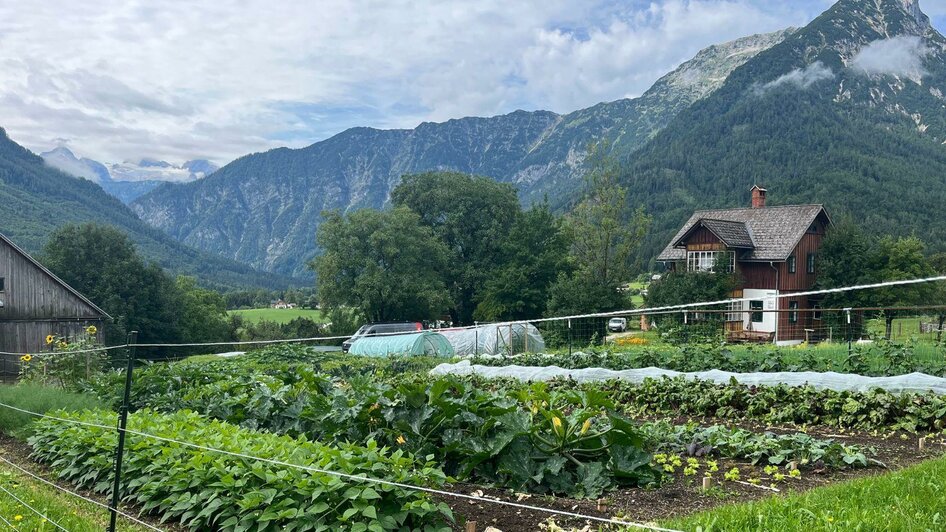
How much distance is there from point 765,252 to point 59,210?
A: 11910 cm

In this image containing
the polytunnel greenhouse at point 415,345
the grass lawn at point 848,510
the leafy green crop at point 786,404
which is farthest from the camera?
the polytunnel greenhouse at point 415,345

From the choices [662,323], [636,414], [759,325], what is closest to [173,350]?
[662,323]

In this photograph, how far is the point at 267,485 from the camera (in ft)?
A: 14.4

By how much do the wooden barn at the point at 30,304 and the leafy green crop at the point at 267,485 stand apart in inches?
1163

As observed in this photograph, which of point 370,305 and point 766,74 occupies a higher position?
point 766,74

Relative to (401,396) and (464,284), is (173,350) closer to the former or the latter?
(464,284)

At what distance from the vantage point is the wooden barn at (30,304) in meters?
31.3

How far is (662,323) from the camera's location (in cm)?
2833

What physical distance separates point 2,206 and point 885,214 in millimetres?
118109

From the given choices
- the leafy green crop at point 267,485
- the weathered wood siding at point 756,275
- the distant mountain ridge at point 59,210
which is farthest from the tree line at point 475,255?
the distant mountain ridge at point 59,210

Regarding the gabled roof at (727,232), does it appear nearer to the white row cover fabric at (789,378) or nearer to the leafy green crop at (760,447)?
the white row cover fabric at (789,378)

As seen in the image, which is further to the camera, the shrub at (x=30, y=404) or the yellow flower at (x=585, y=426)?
the shrub at (x=30, y=404)

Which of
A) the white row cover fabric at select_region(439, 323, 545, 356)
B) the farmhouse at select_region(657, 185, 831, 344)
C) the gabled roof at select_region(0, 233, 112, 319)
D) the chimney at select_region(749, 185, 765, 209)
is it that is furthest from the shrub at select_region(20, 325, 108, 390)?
the chimney at select_region(749, 185, 765, 209)

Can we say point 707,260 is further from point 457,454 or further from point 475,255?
point 457,454
